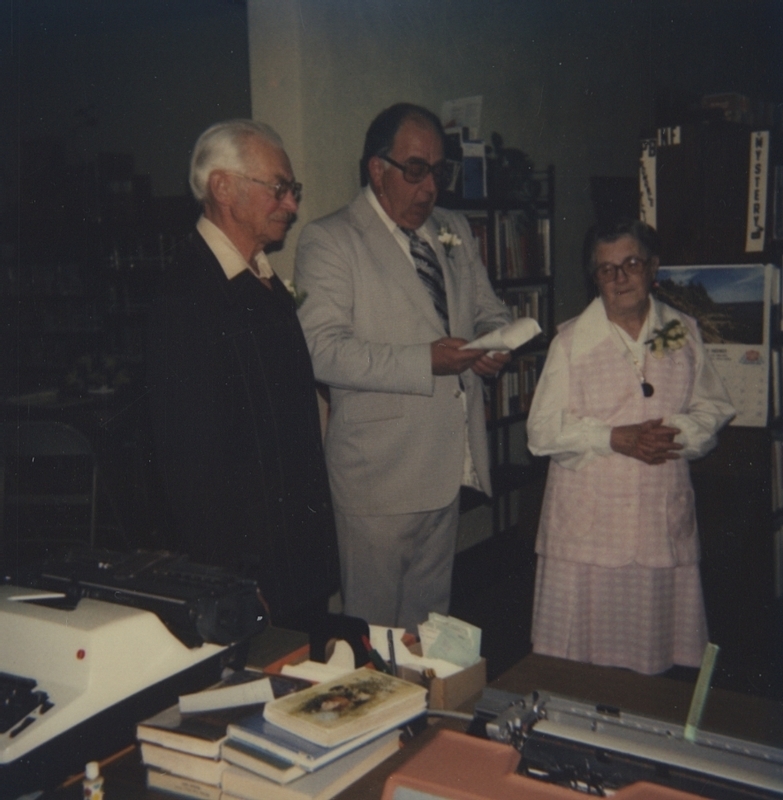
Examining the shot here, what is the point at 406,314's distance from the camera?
2.38m

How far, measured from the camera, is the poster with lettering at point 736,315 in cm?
320

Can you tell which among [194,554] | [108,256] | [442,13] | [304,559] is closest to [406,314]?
[304,559]

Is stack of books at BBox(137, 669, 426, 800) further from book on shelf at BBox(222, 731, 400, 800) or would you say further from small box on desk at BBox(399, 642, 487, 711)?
small box on desk at BBox(399, 642, 487, 711)

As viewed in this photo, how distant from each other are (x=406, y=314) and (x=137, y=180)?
13.8 feet

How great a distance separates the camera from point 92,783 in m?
1.01

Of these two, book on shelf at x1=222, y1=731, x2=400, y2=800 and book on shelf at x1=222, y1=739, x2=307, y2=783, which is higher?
book on shelf at x1=222, y1=739, x2=307, y2=783

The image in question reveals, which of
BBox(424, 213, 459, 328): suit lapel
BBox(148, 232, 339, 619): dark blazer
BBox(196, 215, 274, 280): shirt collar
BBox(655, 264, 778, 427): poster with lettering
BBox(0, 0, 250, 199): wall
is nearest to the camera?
BBox(148, 232, 339, 619): dark blazer

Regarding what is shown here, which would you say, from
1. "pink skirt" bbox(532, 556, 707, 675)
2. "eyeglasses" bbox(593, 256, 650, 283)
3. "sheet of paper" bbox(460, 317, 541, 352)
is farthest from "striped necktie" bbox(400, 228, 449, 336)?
"pink skirt" bbox(532, 556, 707, 675)

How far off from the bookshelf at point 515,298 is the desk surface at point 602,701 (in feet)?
8.43

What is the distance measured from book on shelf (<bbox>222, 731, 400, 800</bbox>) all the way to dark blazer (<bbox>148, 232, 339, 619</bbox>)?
63 centimetres

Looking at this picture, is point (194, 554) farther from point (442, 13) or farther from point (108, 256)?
point (108, 256)

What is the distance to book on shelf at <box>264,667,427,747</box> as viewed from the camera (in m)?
1.03

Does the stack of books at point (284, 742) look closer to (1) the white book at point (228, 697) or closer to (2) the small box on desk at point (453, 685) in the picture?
→ (1) the white book at point (228, 697)

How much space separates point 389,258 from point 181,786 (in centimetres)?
160
